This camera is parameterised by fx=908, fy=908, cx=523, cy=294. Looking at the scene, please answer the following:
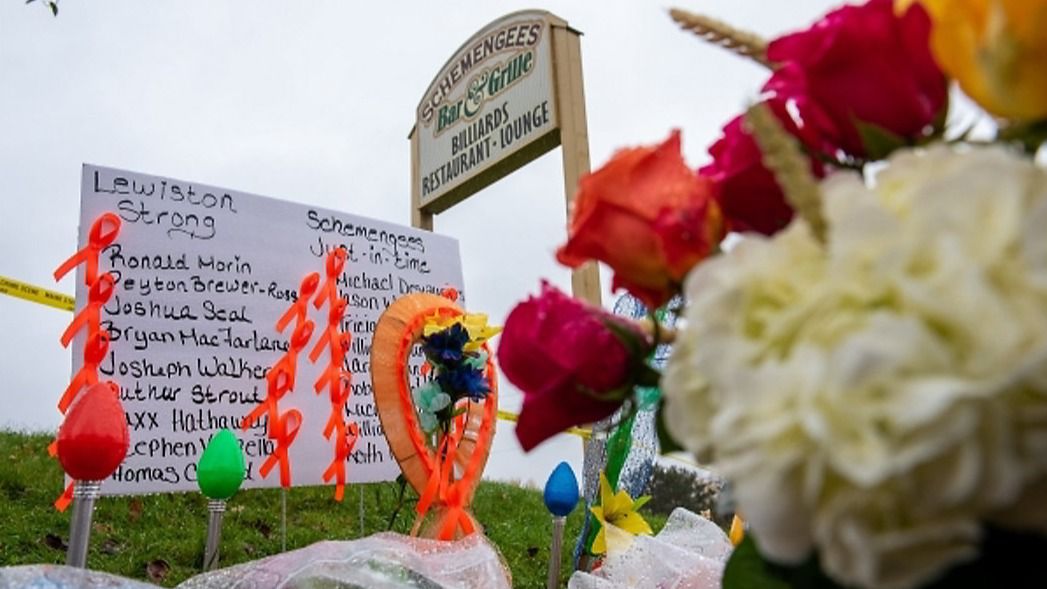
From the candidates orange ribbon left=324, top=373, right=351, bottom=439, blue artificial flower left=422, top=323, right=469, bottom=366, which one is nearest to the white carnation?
blue artificial flower left=422, top=323, right=469, bottom=366

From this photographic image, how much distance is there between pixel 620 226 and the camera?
1.34 ft

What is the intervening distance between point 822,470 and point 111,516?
2.89 metres

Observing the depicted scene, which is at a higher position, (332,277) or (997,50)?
(332,277)

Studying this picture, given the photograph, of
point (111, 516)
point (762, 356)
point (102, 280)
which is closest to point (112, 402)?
point (762, 356)

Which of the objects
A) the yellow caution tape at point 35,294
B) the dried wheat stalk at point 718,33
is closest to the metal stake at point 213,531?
the yellow caution tape at point 35,294

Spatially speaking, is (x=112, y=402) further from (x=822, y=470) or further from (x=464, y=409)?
(x=464, y=409)

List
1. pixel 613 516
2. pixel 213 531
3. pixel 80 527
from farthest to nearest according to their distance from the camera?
pixel 613 516
pixel 213 531
pixel 80 527

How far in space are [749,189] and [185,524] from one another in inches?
106

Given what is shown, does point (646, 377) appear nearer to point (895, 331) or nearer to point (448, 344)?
point (895, 331)

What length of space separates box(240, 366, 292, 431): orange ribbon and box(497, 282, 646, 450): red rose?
150 centimetres

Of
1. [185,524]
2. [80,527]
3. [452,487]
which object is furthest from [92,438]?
[185,524]

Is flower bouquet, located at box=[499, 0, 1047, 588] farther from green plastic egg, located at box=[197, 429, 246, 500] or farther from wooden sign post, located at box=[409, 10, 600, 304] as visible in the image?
wooden sign post, located at box=[409, 10, 600, 304]

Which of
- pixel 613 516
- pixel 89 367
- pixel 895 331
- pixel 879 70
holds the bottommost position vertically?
pixel 613 516

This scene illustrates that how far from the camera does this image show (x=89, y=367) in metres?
1.65
